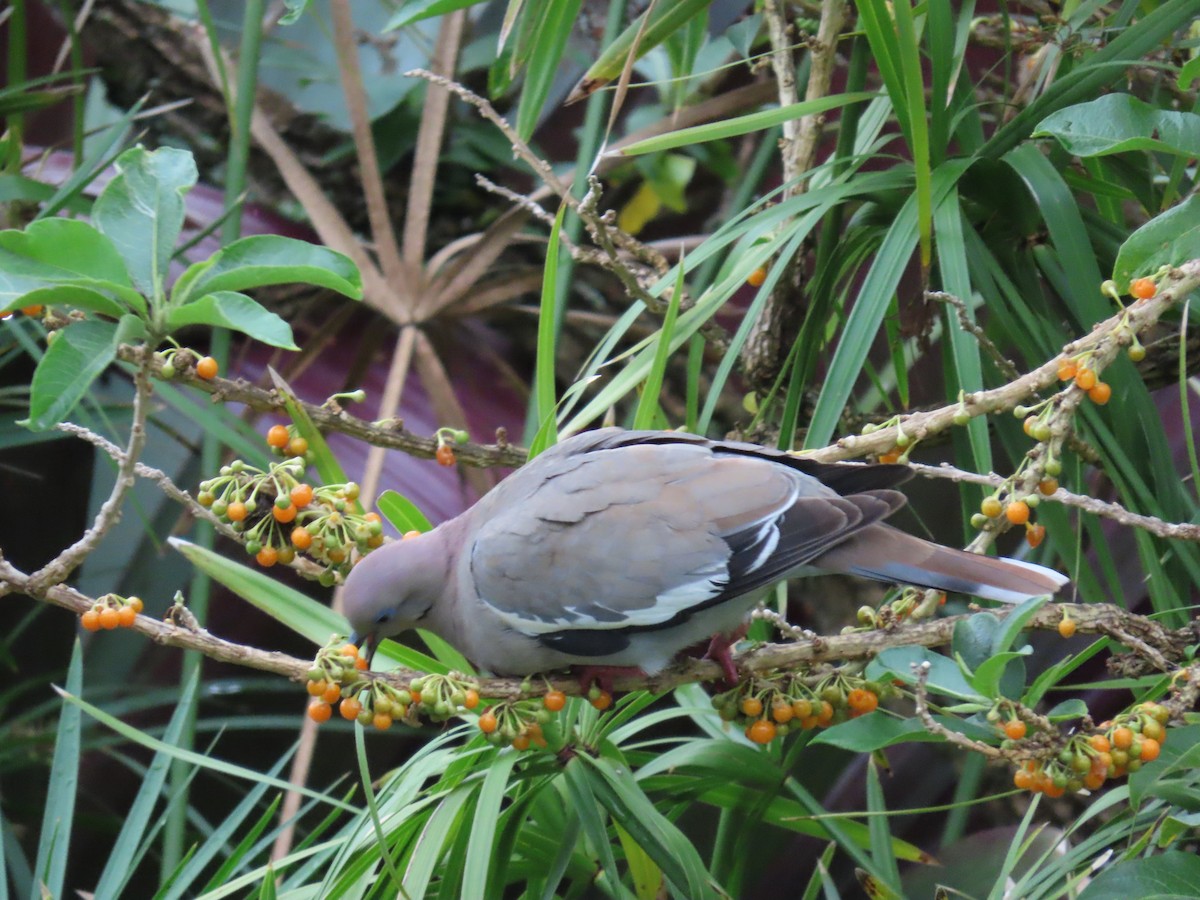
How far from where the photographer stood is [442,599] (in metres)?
1.02

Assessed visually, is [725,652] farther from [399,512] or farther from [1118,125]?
[1118,125]

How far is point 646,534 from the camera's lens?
0.92 m

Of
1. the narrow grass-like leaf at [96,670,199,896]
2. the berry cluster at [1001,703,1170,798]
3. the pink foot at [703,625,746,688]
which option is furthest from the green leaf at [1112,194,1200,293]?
the narrow grass-like leaf at [96,670,199,896]

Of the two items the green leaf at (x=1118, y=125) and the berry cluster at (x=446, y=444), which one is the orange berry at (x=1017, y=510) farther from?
the berry cluster at (x=446, y=444)

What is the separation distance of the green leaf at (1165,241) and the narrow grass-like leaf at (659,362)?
0.36 meters

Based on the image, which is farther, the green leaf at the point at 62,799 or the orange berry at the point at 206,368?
the green leaf at the point at 62,799

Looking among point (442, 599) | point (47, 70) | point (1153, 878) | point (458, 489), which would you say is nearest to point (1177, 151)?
point (1153, 878)

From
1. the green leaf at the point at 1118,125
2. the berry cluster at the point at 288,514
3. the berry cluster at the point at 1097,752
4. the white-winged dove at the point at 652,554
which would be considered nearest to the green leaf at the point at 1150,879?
the berry cluster at the point at 1097,752

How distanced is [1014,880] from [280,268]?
1087 millimetres

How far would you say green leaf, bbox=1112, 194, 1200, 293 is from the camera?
73cm

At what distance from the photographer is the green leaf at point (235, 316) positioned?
22.5 inches

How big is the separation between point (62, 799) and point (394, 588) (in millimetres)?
469

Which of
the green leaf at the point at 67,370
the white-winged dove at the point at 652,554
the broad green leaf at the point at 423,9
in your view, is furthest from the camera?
the broad green leaf at the point at 423,9

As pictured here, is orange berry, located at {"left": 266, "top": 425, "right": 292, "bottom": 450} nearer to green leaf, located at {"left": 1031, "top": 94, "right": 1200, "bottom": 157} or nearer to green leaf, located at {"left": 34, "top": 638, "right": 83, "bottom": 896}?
green leaf, located at {"left": 34, "top": 638, "right": 83, "bottom": 896}
